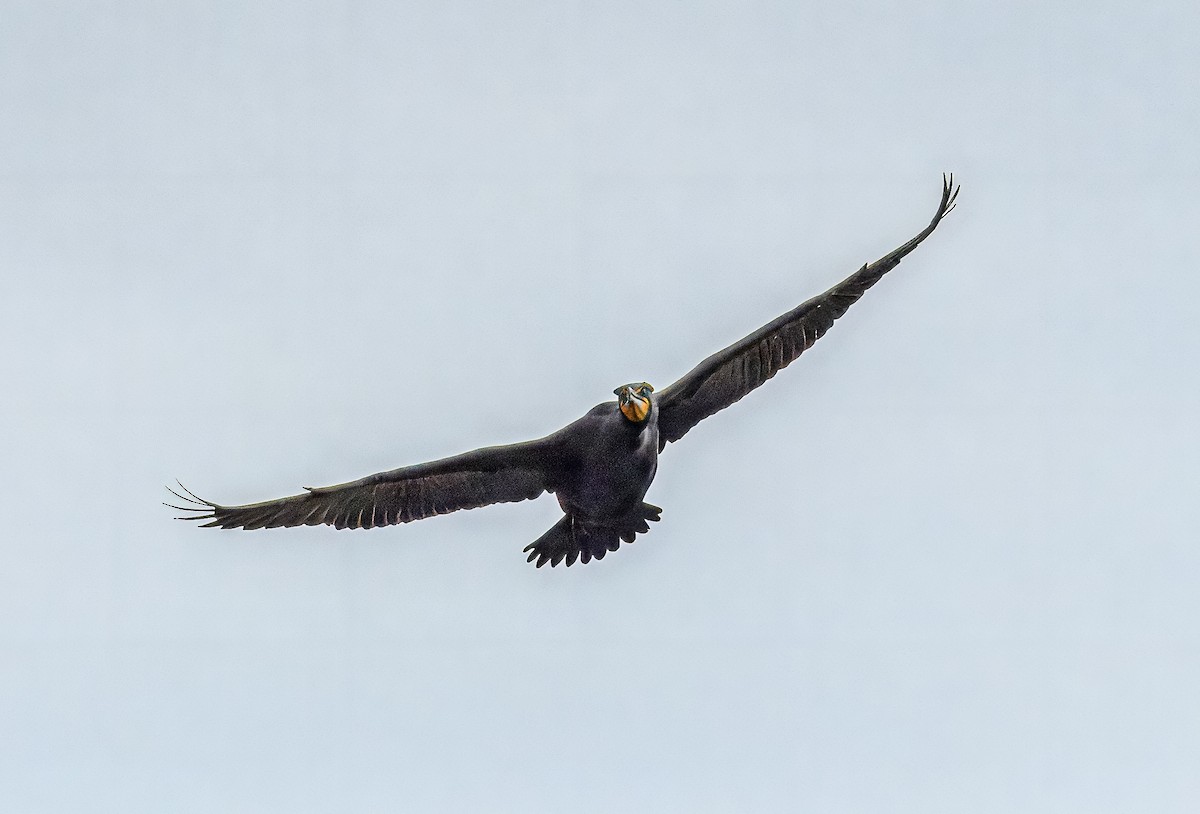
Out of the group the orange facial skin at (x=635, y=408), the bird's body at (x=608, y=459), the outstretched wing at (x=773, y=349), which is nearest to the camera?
the orange facial skin at (x=635, y=408)

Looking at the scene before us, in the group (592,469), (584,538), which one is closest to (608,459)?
(592,469)

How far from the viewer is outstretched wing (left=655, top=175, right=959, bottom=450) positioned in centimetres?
2262

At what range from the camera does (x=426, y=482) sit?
74.5ft

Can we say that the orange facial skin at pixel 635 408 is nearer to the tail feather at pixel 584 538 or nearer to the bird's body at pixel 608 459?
the bird's body at pixel 608 459

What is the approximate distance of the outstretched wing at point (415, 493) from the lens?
2203 cm

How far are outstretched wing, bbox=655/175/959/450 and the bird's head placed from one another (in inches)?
50.6

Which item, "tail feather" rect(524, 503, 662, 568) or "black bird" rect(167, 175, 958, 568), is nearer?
"black bird" rect(167, 175, 958, 568)

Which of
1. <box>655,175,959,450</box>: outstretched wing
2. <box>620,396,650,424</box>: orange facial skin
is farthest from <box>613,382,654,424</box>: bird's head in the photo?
<box>655,175,959,450</box>: outstretched wing

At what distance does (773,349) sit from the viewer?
23.1 m

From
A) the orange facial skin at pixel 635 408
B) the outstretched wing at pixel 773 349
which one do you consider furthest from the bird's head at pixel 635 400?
the outstretched wing at pixel 773 349

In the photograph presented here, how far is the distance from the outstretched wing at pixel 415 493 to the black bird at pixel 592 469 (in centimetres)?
1

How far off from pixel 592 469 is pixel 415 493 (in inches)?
87.3

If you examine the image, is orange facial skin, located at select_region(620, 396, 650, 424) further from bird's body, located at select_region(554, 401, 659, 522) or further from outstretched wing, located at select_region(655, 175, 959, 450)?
outstretched wing, located at select_region(655, 175, 959, 450)

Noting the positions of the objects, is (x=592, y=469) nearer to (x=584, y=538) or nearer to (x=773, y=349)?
(x=584, y=538)
